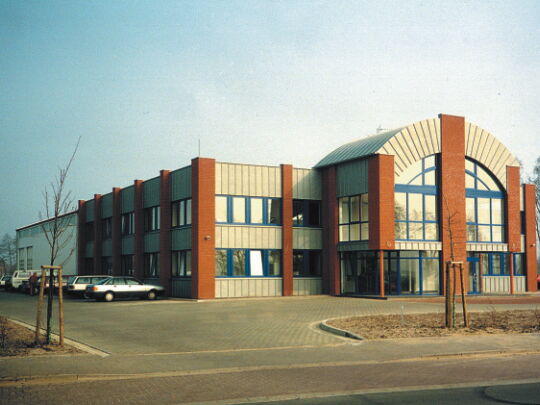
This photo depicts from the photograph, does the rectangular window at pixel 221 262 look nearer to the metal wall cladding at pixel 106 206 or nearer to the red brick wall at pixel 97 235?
the metal wall cladding at pixel 106 206

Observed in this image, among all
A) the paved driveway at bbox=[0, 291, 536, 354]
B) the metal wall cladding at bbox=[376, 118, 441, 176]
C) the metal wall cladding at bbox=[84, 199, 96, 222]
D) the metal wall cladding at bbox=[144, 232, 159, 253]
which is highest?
the metal wall cladding at bbox=[376, 118, 441, 176]

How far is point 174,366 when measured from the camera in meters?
12.1

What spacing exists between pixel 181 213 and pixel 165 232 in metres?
1.75

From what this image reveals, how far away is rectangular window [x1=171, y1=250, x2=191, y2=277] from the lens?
3493 centimetres

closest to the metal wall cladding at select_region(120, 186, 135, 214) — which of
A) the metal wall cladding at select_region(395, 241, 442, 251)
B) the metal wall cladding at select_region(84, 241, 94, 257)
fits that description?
the metal wall cladding at select_region(84, 241, 94, 257)

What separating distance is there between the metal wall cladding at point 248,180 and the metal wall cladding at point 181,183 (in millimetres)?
1727

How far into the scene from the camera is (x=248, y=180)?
3544cm

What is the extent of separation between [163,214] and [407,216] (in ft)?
45.4

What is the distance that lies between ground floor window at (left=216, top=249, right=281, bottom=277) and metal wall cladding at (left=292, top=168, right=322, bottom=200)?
3.61 m

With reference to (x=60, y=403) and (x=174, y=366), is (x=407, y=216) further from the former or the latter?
(x=60, y=403)

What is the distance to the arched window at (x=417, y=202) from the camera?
3341 centimetres

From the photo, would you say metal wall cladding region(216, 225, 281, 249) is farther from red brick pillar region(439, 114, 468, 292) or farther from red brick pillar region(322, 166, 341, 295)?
red brick pillar region(439, 114, 468, 292)

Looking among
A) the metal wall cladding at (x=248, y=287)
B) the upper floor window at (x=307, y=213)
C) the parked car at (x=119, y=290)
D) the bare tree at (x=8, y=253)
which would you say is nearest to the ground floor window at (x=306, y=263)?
the metal wall cladding at (x=248, y=287)

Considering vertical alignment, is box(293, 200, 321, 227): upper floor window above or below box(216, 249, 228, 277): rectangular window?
above
